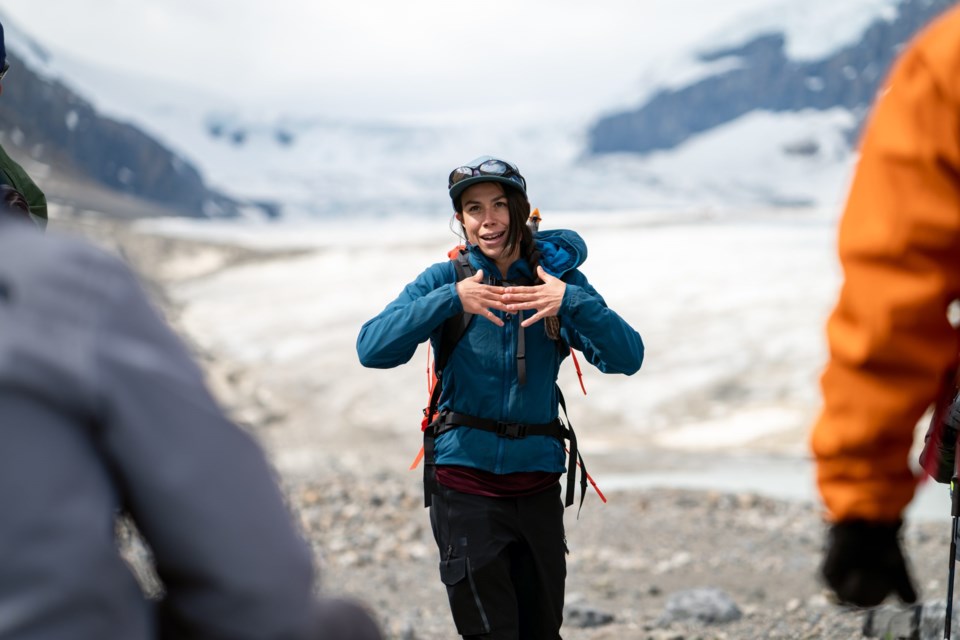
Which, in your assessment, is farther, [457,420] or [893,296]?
[457,420]

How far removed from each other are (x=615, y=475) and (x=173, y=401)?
13.5 meters

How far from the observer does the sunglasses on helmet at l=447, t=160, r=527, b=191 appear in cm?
336

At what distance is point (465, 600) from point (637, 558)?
241 inches

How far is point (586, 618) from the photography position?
6.27m

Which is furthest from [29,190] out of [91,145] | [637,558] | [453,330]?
[91,145]

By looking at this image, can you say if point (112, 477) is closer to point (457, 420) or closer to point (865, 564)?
point (865, 564)

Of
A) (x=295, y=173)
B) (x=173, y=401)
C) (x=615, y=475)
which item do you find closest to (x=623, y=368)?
(x=173, y=401)

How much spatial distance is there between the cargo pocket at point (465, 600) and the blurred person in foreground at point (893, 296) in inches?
70.7

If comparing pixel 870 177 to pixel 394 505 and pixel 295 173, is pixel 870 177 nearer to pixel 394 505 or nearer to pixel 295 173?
pixel 394 505

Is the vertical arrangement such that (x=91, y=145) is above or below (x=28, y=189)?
above

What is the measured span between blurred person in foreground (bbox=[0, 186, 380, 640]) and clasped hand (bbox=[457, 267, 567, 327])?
2070 millimetres

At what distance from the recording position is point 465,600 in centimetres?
320

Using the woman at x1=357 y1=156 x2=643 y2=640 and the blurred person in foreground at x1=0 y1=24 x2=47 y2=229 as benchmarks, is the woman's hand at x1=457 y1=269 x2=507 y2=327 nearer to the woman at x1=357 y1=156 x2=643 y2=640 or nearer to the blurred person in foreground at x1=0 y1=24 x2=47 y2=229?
the woman at x1=357 y1=156 x2=643 y2=640

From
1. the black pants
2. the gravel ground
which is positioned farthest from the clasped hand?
the gravel ground
